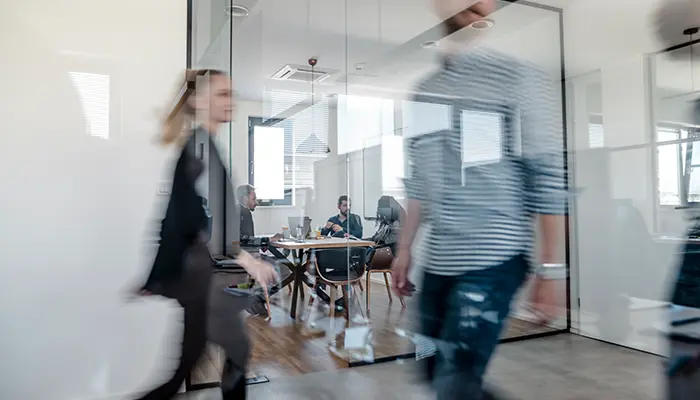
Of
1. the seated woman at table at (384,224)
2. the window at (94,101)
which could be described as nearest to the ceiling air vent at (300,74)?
the seated woman at table at (384,224)

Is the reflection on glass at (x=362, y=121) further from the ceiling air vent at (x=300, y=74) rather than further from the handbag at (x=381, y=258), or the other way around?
the handbag at (x=381, y=258)

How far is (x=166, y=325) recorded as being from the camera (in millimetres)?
2344

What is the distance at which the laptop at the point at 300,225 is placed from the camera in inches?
163

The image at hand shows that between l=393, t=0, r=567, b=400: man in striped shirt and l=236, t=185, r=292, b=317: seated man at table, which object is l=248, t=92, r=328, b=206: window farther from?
l=393, t=0, r=567, b=400: man in striped shirt

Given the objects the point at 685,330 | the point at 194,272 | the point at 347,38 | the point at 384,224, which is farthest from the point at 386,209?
the point at 685,330

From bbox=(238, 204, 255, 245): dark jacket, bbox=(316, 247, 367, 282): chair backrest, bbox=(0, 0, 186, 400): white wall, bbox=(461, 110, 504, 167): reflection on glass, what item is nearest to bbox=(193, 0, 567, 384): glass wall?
bbox=(316, 247, 367, 282): chair backrest

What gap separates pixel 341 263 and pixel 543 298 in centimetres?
278

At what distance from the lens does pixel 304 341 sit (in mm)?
3508

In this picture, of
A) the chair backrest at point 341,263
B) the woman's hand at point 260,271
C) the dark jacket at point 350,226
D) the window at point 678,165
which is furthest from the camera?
the dark jacket at point 350,226

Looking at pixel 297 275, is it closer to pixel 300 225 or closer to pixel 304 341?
pixel 300 225

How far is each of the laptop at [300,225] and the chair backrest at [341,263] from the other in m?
0.33

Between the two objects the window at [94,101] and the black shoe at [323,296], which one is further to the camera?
the black shoe at [323,296]

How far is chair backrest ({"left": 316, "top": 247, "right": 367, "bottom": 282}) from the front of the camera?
3.78 metres

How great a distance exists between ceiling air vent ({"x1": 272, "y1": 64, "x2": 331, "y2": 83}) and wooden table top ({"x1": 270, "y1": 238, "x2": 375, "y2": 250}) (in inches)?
68.3
